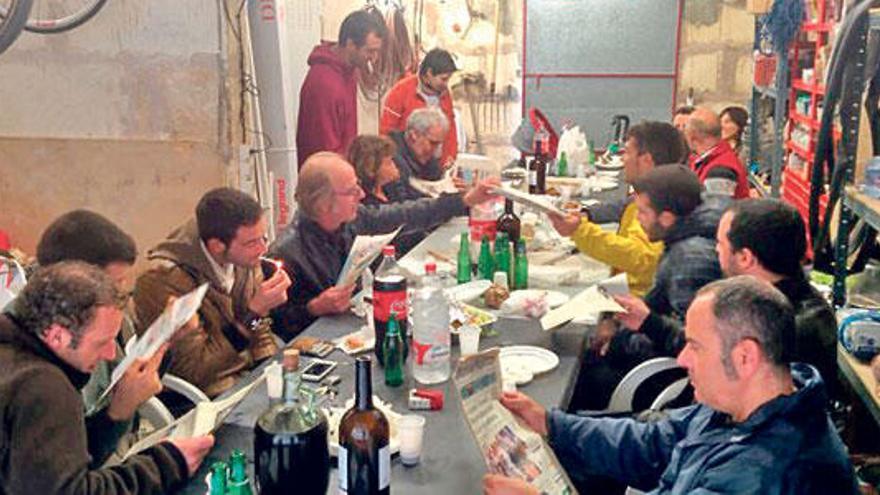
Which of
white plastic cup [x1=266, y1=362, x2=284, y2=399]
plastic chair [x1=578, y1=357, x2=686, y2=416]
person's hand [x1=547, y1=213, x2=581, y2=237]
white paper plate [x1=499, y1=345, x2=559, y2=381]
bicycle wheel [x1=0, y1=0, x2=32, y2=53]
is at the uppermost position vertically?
bicycle wheel [x1=0, y1=0, x2=32, y2=53]

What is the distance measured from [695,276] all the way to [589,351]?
46 centimetres

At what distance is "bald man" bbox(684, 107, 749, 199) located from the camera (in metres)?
4.32

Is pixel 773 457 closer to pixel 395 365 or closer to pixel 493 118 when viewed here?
pixel 395 365

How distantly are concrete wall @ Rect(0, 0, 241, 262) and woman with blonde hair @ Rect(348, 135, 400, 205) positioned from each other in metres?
0.70

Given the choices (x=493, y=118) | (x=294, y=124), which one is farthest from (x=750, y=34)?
(x=294, y=124)

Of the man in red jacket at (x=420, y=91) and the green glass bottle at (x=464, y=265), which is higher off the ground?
the man in red jacket at (x=420, y=91)

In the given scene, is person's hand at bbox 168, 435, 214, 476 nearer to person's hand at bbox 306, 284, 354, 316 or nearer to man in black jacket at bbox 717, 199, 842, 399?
person's hand at bbox 306, 284, 354, 316

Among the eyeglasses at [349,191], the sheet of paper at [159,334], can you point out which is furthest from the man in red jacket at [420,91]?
the sheet of paper at [159,334]

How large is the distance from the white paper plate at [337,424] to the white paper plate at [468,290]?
89cm

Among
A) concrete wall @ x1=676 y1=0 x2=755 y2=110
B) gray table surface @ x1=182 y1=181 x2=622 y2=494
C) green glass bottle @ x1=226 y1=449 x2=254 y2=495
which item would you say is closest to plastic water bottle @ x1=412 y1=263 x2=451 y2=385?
gray table surface @ x1=182 y1=181 x2=622 y2=494

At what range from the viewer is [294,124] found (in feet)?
16.4

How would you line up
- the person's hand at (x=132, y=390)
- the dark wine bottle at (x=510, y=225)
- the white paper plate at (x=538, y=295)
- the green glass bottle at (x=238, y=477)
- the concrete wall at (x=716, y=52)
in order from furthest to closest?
the concrete wall at (x=716, y=52), the dark wine bottle at (x=510, y=225), the white paper plate at (x=538, y=295), the person's hand at (x=132, y=390), the green glass bottle at (x=238, y=477)

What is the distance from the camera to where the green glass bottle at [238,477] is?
4.82ft

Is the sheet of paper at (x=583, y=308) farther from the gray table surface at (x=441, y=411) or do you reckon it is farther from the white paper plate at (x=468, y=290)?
the white paper plate at (x=468, y=290)
